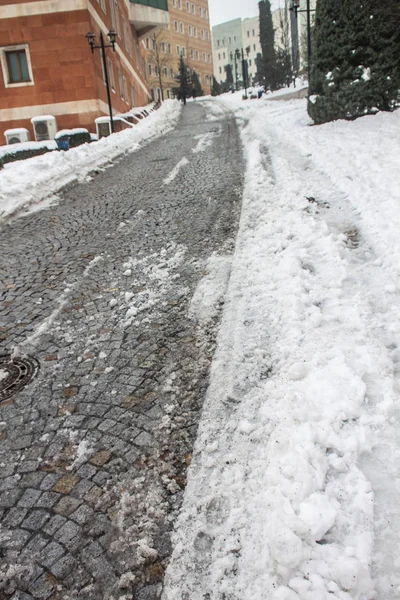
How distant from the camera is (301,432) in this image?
2.26 meters

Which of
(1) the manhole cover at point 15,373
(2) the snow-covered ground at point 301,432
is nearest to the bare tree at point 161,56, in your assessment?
(2) the snow-covered ground at point 301,432

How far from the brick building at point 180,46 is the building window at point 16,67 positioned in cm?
5257

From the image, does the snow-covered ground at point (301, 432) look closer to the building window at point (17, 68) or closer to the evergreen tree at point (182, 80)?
the building window at point (17, 68)

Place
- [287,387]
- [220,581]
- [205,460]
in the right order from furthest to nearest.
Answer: [287,387] → [205,460] → [220,581]

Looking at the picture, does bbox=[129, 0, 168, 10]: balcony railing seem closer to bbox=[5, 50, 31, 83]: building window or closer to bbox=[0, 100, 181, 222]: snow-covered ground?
bbox=[5, 50, 31, 83]: building window

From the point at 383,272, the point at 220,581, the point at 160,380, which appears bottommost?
the point at 220,581

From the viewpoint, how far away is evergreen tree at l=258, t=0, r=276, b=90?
129 ft

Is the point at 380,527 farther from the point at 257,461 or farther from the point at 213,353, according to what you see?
the point at 213,353

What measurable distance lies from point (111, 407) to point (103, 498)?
71 centimetres

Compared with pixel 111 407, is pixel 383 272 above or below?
above

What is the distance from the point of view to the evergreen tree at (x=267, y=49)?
39.2 meters

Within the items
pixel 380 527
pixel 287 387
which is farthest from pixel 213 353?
pixel 380 527

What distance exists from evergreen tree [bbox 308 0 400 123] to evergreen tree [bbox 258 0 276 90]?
29.2 m

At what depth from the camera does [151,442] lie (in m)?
2.49
